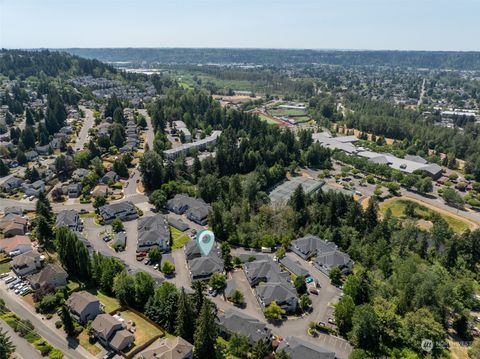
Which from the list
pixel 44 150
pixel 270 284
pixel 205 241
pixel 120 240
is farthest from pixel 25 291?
pixel 44 150

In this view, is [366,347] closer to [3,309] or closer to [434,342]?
[434,342]

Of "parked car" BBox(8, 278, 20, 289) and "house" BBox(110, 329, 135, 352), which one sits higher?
"house" BBox(110, 329, 135, 352)

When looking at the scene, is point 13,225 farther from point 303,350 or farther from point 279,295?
point 303,350

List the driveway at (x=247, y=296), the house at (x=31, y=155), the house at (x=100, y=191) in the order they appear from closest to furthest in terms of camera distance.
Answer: the driveway at (x=247, y=296)
the house at (x=100, y=191)
the house at (x=31, y=155)


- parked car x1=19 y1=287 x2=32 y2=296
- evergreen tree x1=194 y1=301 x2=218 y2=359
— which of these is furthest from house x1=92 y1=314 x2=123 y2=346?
parked car x1=19 y1=287 x2=32 y2=296

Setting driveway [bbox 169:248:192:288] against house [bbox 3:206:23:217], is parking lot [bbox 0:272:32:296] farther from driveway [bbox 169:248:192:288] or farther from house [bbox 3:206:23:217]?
house [bbox 3:206:23:217]

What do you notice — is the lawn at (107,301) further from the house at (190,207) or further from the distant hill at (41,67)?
the distant hill at (41,67)

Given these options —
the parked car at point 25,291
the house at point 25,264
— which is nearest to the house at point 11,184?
the house at point 25,264
